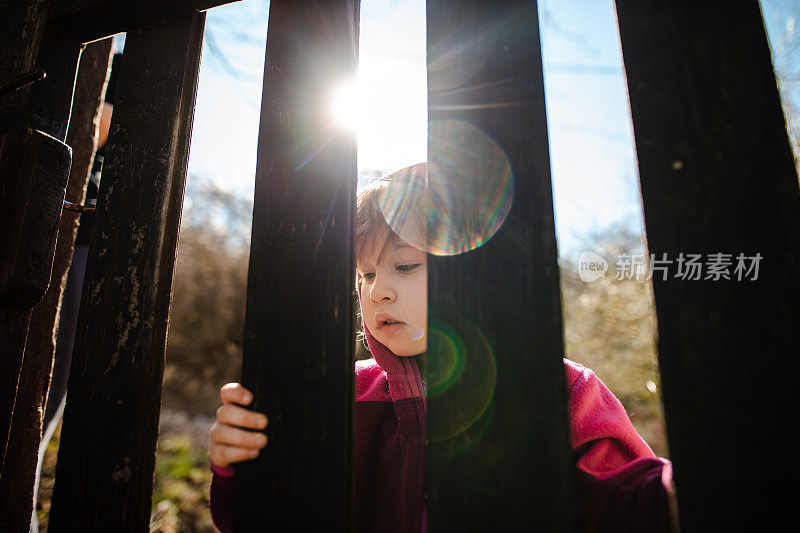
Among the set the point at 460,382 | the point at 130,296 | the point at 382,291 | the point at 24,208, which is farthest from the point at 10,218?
the point at 460,382

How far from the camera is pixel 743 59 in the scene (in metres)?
0.71

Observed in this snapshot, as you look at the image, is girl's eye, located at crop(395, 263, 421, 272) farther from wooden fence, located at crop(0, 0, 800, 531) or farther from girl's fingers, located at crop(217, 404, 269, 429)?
girl's fingers, located at crop(217, 404, 269, 429)

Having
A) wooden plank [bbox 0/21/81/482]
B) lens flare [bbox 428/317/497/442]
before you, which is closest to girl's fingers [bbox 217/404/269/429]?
lens flare [bbox 428/317/497/442]

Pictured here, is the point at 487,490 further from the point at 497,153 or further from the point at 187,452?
the point at 187,452

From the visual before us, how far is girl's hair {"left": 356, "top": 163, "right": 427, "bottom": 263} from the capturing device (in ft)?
4.91

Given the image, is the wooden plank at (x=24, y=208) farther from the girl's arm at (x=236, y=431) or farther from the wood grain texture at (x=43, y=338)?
the girl's arm at (x=236, y=431)

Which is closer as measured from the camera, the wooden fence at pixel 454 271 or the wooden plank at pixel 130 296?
the wooden fence at pixel 454 271

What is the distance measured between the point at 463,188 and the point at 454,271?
0.16 m

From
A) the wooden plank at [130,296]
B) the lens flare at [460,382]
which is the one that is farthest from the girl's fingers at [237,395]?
the lens flare at [460,382]

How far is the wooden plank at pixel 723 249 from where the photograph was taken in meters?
0.61

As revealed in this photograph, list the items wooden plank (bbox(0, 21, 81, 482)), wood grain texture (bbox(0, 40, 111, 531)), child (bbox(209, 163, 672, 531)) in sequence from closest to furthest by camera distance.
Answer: child (bbox(209, 163, 672, 531)) < wooden plank (bbox(0, 21, 81, 482)) < wood grain texture (bbox(0, 40, 111, 531))

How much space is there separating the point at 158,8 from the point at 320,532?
4.65 ft

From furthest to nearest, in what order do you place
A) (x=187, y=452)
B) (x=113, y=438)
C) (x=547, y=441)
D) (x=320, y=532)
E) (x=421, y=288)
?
(x=187, y=452), (x=421, y=288), (x=113, y=438), (x=320, y=532), (x=547, y=441)

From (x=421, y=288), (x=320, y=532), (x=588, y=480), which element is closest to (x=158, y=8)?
(x=421, y=288)
